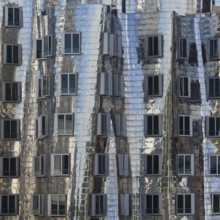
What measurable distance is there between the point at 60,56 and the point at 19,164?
7.80 m

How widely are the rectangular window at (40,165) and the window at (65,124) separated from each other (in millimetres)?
2076

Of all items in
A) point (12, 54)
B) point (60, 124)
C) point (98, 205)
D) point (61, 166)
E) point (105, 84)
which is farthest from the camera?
point (12, 54)

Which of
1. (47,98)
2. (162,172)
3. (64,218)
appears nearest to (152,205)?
(162,172)

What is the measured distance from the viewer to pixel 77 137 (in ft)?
187

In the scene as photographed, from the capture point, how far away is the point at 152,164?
5772 centimetres

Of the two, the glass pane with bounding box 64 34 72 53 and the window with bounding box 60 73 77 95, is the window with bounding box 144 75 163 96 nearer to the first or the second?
the window with bounding box 60 73 77 95

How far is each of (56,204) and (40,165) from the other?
288 cm

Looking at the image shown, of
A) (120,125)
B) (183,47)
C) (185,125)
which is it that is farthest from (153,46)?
(120,125)

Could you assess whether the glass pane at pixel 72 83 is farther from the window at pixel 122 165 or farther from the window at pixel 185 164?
the window at pixel 185 164

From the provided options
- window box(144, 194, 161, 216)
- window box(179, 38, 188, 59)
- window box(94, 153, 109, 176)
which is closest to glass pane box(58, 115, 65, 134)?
window box(94, 153, 109, 176)

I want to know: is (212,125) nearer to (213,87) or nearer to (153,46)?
(213,87)

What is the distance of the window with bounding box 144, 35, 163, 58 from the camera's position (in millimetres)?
58625

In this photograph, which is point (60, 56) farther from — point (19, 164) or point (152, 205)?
point (152, 205)

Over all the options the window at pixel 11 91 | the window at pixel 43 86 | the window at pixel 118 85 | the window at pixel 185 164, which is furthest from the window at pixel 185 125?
the window at pixel 11 91
